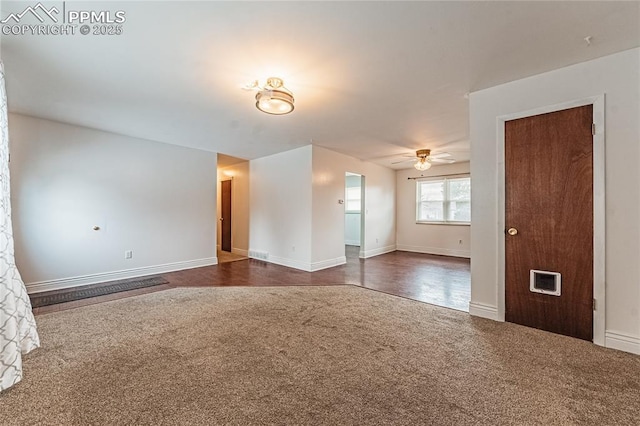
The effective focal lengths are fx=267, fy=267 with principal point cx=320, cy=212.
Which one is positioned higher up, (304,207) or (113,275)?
(304,207)

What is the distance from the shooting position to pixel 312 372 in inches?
73.1

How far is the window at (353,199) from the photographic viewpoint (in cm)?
897

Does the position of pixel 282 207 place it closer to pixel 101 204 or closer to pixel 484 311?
pixel 101 204

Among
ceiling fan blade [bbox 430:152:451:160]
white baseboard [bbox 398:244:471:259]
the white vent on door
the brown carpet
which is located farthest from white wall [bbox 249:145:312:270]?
white baseboard [bbox 398:244:471:259]

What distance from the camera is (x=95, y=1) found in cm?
168

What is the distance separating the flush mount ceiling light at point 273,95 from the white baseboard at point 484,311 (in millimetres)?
2905

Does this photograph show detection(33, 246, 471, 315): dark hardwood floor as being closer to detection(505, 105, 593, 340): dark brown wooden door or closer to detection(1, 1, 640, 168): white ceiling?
detection(505, 105, 593, 340): dark brown wooden door

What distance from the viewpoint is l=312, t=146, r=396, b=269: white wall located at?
5.33m

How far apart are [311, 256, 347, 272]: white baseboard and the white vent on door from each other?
11.1 ft

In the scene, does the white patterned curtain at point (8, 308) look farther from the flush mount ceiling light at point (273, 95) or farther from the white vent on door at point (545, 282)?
the white vent on door at point (545, 282)

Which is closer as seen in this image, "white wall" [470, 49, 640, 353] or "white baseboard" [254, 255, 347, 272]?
"white wall" [470, 49, 640, 353]

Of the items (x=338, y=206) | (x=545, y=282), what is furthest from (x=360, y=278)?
(x=545, y=282)

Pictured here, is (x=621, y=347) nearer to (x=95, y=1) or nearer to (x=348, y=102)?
(x=348, y=102)

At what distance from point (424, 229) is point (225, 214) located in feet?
18.4
